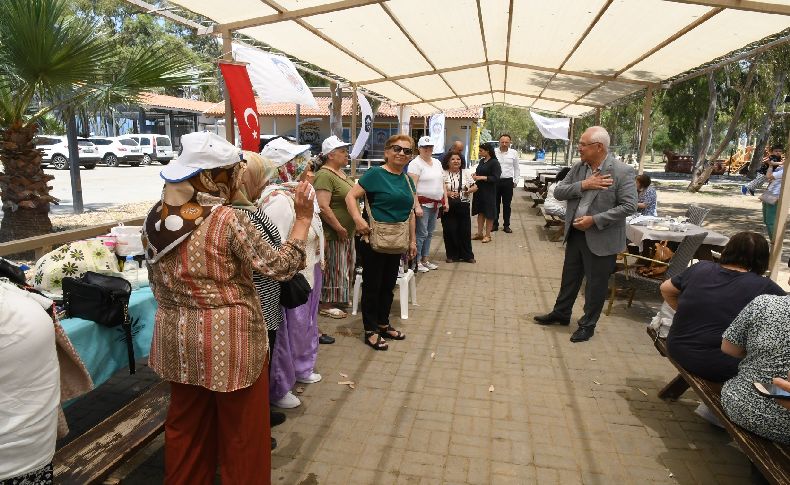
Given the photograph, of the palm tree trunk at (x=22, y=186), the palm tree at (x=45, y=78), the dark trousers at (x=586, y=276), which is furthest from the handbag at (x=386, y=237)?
the palm tree trunk at (x=22, y=186)

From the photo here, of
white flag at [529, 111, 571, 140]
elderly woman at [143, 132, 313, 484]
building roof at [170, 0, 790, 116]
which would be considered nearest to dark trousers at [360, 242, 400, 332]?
elderly woman at [143, 132, 313, 484]

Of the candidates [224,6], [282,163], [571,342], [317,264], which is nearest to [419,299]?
[571,342]

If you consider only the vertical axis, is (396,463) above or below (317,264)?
below

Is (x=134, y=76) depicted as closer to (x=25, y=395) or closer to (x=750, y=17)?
(x=25, y=395)

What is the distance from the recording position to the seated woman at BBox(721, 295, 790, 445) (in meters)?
2.31

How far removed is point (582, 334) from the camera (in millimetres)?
4648

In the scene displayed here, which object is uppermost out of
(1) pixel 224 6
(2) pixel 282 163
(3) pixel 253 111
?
Result: (1) pixel 224 6

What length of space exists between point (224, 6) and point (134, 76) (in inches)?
72.5

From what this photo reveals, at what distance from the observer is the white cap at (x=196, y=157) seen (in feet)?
5.89

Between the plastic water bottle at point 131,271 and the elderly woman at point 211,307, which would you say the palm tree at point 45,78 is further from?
the elderly woman at point 211,307

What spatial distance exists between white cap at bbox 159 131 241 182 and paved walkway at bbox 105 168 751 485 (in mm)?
1709

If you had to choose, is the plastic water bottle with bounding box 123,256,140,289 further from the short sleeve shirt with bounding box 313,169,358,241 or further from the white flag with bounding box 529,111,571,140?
the white flag with bounding box 529,111,571,140

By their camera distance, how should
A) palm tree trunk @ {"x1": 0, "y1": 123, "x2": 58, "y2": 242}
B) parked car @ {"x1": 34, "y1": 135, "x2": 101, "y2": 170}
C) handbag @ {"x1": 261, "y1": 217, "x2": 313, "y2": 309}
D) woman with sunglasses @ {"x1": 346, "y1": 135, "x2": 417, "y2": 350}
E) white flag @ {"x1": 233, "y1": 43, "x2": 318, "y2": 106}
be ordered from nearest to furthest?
handbag @ {"x1": 261, "y1": 217, "x2": 313, "y2": 309}, woman with sunglasses @ {"x1": 346, "y1": 135, "x2": 417, "y2": 350}, white flag @ {"x1": 233, "y1": 43, "x2": 318, "y2": 106}, palm tree trunk @ {"x1": 0, "y1": 123, "x2": 58, "y2": 242}, parked car @ {"x1": 34, "y1": 135, "x2": 101, "y2": 170}

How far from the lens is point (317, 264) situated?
357 cm
